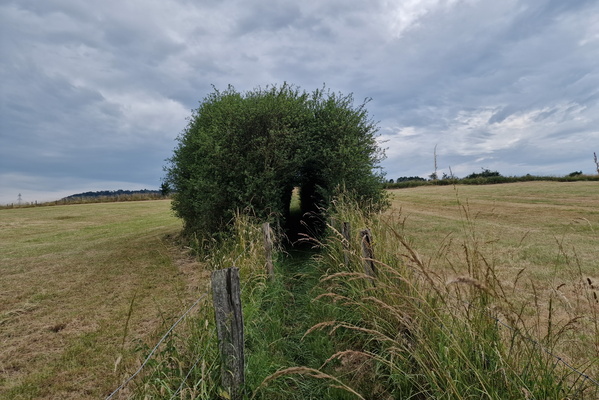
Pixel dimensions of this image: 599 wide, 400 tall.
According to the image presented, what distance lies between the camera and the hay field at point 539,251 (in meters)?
2.62

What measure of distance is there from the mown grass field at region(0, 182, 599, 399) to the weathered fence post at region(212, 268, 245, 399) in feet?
2.06

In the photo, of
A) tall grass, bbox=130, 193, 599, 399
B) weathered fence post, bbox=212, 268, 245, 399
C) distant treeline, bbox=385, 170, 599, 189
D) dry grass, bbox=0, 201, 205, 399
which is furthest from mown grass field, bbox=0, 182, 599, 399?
distant treeline, bbox=385, 170, 599, 189

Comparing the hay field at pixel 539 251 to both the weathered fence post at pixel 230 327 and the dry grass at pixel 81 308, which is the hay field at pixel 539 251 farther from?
the dry grass at pixel 81 308

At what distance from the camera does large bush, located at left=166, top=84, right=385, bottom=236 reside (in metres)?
8.48

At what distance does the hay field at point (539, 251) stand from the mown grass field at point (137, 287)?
0.04 meters

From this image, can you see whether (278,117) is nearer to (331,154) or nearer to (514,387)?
(331,154)

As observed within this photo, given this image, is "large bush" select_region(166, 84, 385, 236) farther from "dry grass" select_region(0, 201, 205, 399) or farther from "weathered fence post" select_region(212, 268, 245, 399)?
"weathered fence post" select_region(212, 268, 245, 399)

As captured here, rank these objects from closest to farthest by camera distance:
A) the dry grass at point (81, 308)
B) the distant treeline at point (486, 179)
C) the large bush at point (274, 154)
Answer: the dry grass at point (81, 308)
the large bush at point (274, 154)
the distant treeline at point (486, 179)

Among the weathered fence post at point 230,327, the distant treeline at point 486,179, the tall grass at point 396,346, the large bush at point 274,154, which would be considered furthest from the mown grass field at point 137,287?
the distant treeline at point 486,179

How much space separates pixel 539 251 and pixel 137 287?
31.3ft

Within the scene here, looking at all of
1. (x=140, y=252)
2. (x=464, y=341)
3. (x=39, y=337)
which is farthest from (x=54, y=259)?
(x=464, y=341)

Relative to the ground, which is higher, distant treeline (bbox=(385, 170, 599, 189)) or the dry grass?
distant treeline (bbox=(385, 170, 599, 189))

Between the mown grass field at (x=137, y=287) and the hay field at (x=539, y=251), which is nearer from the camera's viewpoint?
the hay field at (x=539, y=251)

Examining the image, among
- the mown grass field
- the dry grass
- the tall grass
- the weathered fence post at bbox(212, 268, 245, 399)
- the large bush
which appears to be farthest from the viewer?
the large bush
